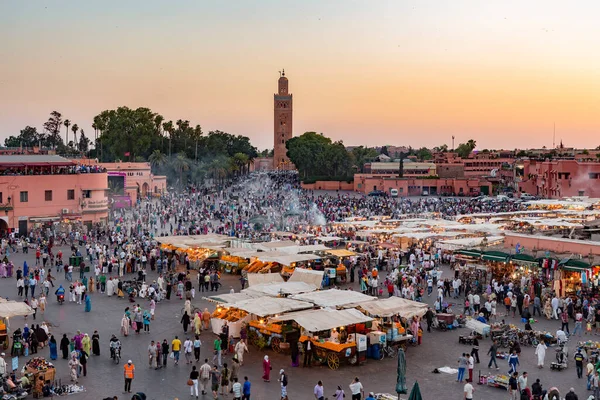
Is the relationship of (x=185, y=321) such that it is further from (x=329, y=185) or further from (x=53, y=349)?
(x=329, y=185)

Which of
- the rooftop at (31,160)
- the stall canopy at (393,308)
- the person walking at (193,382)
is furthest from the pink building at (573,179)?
the person walking at (193,382)

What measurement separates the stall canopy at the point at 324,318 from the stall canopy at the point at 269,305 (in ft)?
0.75

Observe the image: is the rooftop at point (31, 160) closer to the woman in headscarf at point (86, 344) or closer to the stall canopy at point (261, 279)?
the stall canopy at point (261, 279)

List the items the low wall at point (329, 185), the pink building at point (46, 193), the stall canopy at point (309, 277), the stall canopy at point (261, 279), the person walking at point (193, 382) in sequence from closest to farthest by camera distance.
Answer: the person walking at point (193, 382) < the stall canopy at point (261, 279) < the stall canopy at point (309, 277) < the pink building at point (46, 193) < the low wall at point (329, 185)

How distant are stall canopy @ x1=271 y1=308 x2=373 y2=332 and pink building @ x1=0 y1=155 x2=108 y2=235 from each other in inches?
1158

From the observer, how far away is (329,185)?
9862 centimetres

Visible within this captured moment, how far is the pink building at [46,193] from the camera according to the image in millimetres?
41719

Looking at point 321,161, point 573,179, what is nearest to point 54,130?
point 321,161

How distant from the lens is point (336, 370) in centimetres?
1582

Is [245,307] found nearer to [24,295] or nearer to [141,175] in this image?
[24,295]

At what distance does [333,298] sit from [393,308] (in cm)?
169

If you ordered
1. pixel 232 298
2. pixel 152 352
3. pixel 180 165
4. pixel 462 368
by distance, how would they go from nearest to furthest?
pixel 462 368 < pixel 152 352 < pixel 232 298 < pixel 180 165

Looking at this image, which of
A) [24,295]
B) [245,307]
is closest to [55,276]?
[24,295]

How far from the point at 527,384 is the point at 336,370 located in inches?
167
